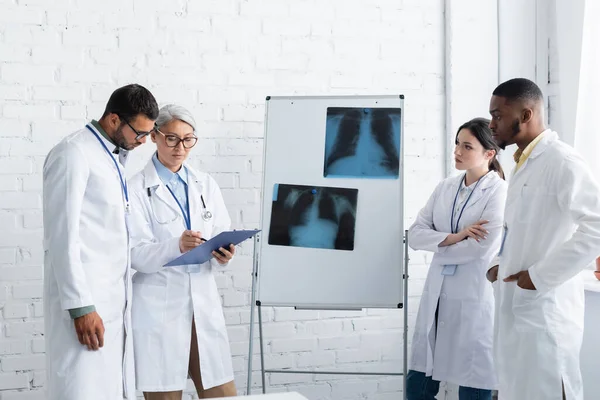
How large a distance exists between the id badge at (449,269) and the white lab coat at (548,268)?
0.61m

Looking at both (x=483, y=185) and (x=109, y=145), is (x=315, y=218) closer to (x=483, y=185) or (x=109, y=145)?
(x=483, y=185)

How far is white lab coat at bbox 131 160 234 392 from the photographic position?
2791 millimetres

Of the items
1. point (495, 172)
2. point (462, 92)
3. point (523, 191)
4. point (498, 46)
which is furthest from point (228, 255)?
point (498, 46)

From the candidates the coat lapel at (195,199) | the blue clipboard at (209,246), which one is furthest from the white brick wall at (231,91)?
the blue clipboard at (209,246)

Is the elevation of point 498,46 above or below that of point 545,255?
above

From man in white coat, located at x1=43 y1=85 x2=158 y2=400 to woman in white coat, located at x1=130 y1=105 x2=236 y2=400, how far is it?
0.21 metres

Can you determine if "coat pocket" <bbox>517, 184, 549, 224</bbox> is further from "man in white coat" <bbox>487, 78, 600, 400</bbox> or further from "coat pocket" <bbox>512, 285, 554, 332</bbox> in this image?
"coat pocket" <bbox>512, 285, 554, 332</bbox>

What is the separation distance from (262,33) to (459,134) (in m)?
1.12

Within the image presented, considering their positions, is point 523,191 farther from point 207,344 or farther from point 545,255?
point 207,344

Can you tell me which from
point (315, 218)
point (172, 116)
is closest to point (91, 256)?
point (172, 116)

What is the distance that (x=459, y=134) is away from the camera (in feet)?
11.2

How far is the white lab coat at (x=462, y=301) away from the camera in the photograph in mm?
3262

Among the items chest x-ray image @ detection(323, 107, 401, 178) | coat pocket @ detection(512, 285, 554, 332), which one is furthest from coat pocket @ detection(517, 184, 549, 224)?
chest x-ray image @ detection(323, 107, 401, 178)

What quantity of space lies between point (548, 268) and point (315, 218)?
3.73ft
